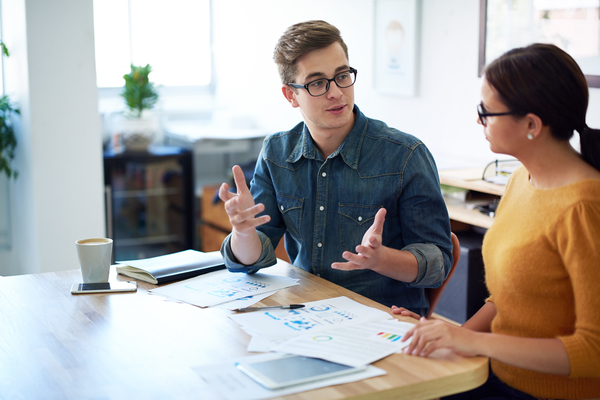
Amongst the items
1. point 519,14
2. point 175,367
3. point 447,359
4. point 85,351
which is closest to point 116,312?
point 85,351

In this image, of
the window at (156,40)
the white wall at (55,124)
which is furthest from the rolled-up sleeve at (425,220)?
the window at (156,40)

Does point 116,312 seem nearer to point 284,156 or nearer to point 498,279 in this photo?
point 284,156

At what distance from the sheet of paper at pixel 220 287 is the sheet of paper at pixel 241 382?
1.06 ft

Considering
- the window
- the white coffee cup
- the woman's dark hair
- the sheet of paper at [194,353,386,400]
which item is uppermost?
the window

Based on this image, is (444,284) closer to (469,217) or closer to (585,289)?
(585,289)

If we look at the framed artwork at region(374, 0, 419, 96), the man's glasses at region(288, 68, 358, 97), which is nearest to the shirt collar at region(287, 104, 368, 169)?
the man's glasses at region(288, 68, 358, 97)

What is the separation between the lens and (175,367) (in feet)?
3.37

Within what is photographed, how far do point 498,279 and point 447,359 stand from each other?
0.24 m

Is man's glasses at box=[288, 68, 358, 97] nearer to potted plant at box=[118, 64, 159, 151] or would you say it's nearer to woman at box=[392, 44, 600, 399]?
woman at box=[392, 44, 600, 399]

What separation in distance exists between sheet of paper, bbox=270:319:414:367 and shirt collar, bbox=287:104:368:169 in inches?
22.4

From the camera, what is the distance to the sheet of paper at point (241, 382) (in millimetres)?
923

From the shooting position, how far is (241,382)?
96 cm

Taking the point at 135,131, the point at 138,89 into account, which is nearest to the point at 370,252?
the point at 135,131

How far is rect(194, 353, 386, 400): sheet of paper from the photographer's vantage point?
92cm
